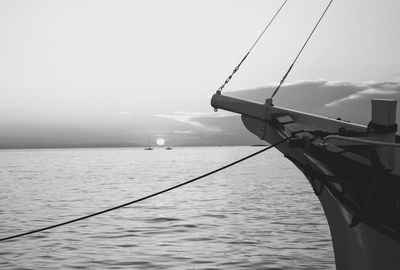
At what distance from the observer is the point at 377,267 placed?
6.54m

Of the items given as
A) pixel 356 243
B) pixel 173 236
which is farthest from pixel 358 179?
pixel 173 236

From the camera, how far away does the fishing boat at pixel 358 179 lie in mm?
6055

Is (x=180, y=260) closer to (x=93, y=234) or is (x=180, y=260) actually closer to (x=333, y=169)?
(x=93, y=234)

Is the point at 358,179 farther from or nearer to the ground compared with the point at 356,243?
farther from the ground

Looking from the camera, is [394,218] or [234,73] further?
[234,73]

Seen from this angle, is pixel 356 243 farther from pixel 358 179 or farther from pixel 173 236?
pixel 173 236

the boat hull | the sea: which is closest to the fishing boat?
the boat hull

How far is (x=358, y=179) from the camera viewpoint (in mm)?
6379

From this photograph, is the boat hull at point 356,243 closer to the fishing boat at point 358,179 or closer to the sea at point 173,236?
the fishing boat at point 358,179

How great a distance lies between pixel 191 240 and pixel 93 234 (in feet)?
13.6

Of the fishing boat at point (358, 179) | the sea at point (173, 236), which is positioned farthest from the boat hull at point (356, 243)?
the sea at point (173, 236)

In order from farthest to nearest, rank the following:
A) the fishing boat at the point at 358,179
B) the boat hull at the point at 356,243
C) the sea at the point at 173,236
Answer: the sea at the point at 173,236
the boat hull at the point at 356,243
the fishing boat at the point at 358,179

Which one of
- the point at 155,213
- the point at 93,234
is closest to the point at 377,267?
the point at 93,234

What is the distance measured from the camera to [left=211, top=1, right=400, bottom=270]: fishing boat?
238 inches
